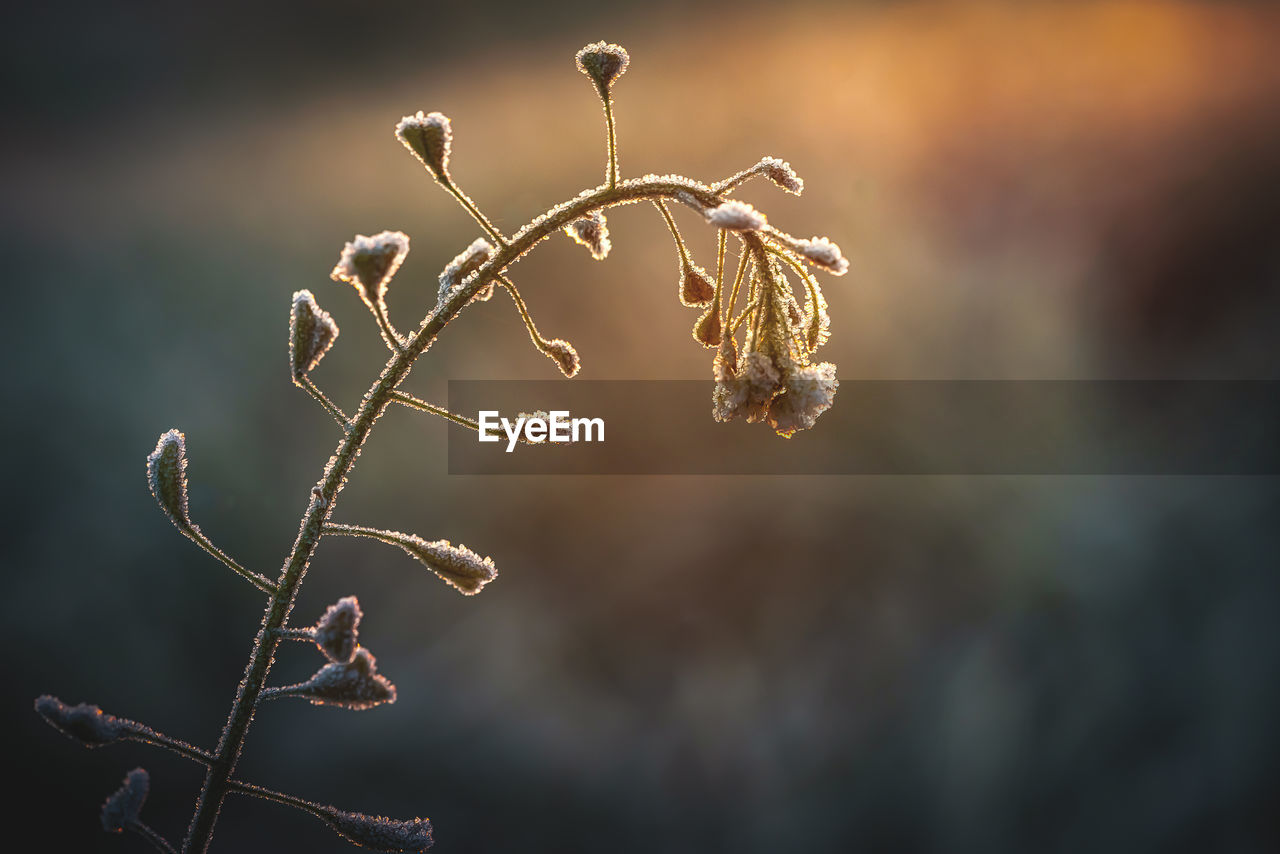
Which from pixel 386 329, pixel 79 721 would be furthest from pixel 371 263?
pixel 79 721

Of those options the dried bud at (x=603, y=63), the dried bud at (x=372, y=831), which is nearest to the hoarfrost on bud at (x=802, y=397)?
the dried bud at (x=603, y=63)

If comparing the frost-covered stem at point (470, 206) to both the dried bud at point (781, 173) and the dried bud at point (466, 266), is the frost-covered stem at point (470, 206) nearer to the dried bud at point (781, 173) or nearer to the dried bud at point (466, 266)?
the dried bud at point (466, 266)

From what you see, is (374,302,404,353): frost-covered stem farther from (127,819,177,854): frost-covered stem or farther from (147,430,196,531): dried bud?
(127,819,177,854): frost-covered stem

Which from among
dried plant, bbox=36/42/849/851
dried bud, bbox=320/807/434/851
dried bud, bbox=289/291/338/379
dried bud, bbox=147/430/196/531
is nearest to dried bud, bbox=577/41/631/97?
dried plant, bbox=36/42/849/851

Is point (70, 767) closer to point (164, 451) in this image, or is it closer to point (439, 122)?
point (164, 451)

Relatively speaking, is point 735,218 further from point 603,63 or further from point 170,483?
point 170,483
